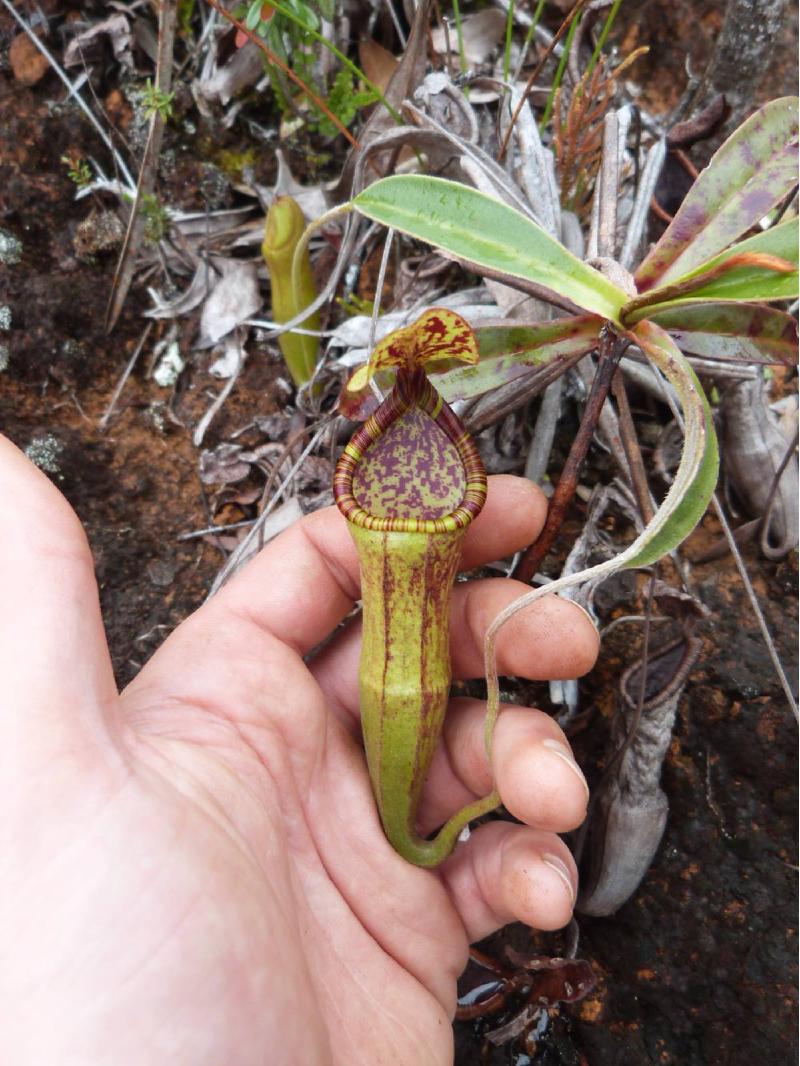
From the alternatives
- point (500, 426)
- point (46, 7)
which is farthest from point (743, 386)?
point (46, 7)

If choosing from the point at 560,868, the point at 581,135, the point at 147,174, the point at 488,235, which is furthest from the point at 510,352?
the point at 147,174

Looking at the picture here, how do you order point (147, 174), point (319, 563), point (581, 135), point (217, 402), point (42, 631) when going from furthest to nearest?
1. point (217, 402)
2. point (147, 174)
3. point (581, 135)
4. point (319, 563)
5. point (42, 631)

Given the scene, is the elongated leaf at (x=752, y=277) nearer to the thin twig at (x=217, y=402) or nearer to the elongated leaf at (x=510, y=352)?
the elongated leaf at (x=510, y=352)

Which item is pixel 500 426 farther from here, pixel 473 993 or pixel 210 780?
pixel 473 993

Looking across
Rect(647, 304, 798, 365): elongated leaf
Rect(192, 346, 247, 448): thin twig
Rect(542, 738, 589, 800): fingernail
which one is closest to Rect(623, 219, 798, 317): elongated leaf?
Rect(647, 304, 798, 365): elongated leaf

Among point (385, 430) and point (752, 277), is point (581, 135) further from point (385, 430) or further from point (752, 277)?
point (385, 430)

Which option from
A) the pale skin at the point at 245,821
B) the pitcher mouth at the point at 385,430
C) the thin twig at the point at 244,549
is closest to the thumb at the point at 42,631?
the pale skin at the point at 245,821
